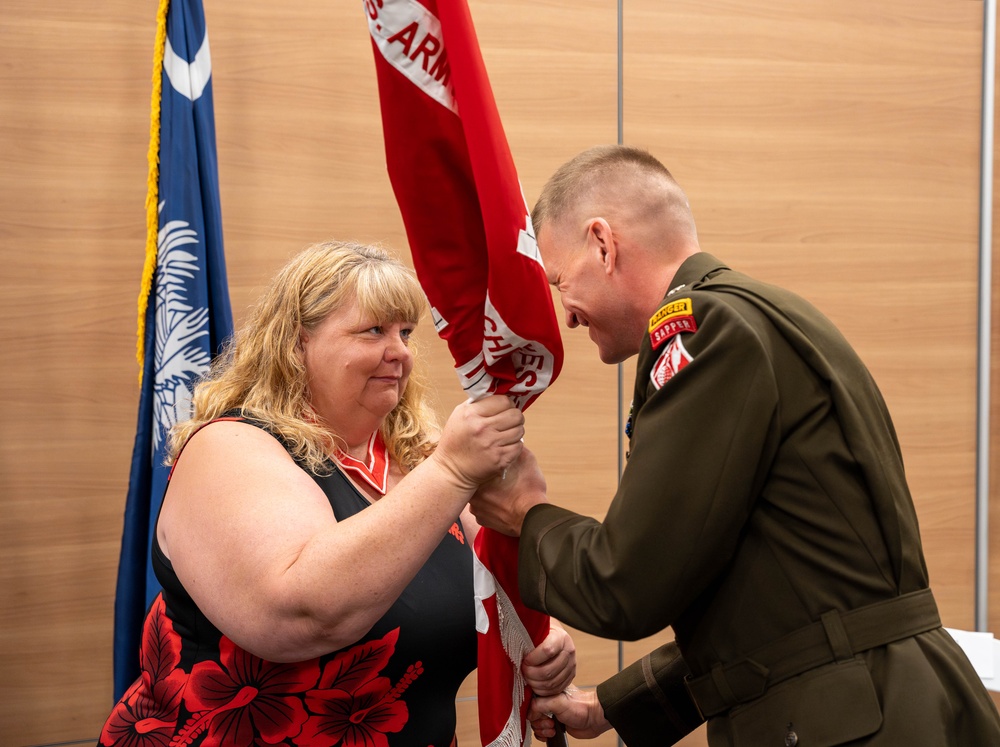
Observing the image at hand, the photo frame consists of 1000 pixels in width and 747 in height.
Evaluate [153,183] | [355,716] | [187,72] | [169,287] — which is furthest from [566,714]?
[187,72]

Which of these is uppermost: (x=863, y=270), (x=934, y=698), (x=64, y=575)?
(x=863, y=270)

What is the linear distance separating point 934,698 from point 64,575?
7.25ft

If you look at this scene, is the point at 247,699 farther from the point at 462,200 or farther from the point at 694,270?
the point at 694,270

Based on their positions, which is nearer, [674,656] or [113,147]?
[674,656]

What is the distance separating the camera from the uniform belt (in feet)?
3.80

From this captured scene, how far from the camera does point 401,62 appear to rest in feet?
3.82

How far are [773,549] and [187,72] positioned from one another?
1910 mm

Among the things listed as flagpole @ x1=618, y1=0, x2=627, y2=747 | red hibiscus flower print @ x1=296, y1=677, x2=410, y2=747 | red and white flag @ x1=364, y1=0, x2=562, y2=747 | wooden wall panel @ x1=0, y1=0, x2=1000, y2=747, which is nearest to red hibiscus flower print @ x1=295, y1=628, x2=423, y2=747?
red hibiscus flower print @ x1=296, y1=677, x2=410, y2=747

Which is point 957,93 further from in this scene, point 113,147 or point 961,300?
point 113,147

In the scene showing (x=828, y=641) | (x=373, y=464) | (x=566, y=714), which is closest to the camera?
(x=828, y=641)

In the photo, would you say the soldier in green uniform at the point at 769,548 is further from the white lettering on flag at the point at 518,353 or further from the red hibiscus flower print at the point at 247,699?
the red hibiscus flower print at the point at 247,699

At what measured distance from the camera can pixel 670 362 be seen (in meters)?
1.20

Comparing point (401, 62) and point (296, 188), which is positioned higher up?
point (401, 62)

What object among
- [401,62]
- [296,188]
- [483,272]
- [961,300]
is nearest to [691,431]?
[483,272]
